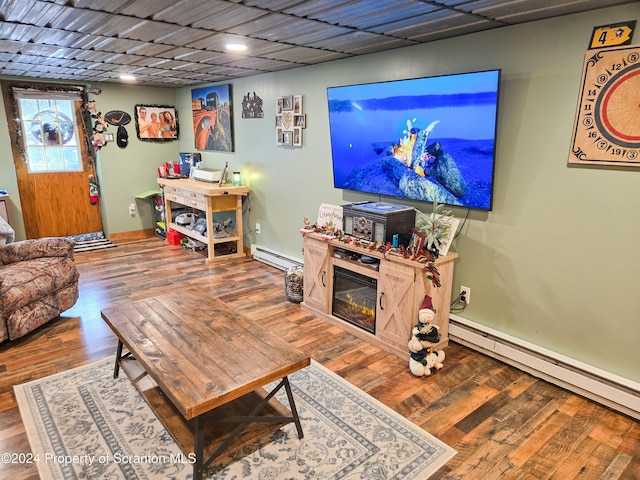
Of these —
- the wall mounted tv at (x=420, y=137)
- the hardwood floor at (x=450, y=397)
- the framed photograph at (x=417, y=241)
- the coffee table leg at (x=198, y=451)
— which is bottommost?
the hardwood floor at (x=450, y=397)

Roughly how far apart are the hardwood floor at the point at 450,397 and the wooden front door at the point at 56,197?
207cm

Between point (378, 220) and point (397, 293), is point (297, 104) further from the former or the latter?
point (397, 293)

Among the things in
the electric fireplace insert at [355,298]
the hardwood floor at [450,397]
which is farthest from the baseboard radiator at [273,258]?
the electric fireplace insert at [355,298]

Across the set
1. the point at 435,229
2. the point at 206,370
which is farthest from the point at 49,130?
the point at 435,229

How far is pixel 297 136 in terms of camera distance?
13.7ft

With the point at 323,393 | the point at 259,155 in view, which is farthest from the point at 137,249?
the point at 323,393

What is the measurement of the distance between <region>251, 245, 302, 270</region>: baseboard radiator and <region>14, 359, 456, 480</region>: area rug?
6.97ft

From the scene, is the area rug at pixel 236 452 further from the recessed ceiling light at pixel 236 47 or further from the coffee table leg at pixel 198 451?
the recessed ceiling light at pixel 236 47

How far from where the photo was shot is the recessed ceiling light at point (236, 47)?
299cm

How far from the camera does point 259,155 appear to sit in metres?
4.80

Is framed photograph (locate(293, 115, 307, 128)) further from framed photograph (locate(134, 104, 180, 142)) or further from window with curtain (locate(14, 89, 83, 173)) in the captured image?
window with curtain (locate(14, 89, 83, 173))

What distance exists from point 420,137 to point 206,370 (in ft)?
6.81

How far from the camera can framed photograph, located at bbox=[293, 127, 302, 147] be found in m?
4.14

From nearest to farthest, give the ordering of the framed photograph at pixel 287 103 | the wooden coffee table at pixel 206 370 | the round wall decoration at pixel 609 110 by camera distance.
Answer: the wooden coffee table at pixel 206 370
the round wall decoration at pixel 609 110
the framed photograph at pixel 287 103
